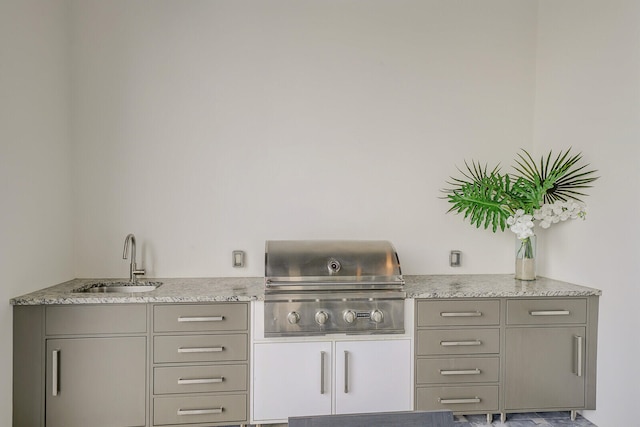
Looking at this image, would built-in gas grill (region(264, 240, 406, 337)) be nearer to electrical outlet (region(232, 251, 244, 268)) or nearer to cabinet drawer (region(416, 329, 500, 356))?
cabinet drawer (region(416, 329, 500, 356))

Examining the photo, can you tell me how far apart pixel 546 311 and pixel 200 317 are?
2015 mm

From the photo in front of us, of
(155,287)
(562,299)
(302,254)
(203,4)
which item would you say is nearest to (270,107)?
(203,4)

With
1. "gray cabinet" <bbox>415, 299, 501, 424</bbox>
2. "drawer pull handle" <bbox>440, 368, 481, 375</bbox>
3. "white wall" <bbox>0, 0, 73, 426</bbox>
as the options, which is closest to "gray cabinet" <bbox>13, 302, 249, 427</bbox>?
"white wall" <bbox>0, 0, 73, 426</bbox>

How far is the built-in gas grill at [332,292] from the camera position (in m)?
2.35

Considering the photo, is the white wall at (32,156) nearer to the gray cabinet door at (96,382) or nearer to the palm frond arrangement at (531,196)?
the gray cabinet door at (96,382)

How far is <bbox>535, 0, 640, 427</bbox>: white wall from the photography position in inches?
90.0

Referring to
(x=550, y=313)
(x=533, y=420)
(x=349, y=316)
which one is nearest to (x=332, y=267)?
(x=349, y=316)

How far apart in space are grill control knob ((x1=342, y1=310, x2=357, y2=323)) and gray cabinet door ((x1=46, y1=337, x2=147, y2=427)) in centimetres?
110

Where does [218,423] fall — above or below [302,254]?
below

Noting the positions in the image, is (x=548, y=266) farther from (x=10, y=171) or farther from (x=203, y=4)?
(x=10, y=171)

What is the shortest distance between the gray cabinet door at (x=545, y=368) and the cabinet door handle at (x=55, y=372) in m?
2.50

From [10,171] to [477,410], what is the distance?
9.49 feet

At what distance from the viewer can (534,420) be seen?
259 cm

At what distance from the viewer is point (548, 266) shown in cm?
299
